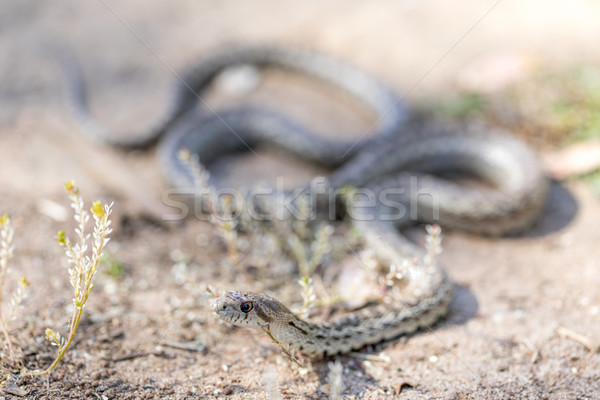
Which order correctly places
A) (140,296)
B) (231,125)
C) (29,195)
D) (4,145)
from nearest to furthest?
(140,296)
(29,195)
(4,145)
(231,125)

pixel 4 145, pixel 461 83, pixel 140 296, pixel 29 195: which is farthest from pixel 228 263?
pixel 461 83

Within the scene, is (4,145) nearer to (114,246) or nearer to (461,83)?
(114,246)

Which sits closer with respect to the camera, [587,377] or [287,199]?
[587,377]

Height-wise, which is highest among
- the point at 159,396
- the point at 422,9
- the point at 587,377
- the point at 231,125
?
the point at 422,9

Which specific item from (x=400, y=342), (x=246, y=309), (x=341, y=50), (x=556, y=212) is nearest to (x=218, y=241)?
(x=246, y=309)

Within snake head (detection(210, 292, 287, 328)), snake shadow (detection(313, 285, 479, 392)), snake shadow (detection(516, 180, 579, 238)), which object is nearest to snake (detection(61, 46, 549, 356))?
snake shadow (detection(313, 285, 479, 392))

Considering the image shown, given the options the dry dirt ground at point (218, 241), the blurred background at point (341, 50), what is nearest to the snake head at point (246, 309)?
the dry dirt ground at point (218, 241)
